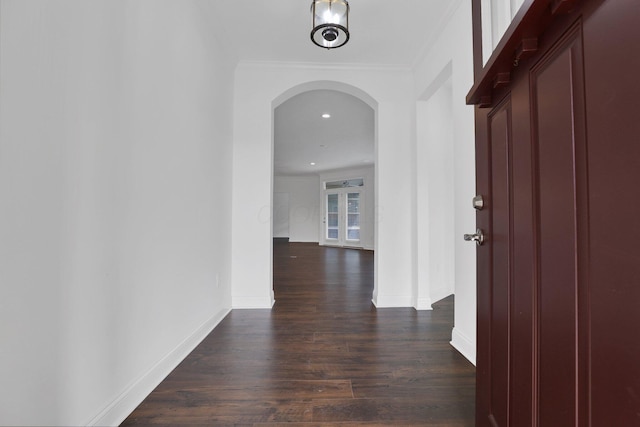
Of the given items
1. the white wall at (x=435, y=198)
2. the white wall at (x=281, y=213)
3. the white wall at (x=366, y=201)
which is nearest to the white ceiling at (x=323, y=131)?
the white wall at (x=366, y=201)

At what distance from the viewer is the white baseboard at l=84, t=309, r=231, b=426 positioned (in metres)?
1.16

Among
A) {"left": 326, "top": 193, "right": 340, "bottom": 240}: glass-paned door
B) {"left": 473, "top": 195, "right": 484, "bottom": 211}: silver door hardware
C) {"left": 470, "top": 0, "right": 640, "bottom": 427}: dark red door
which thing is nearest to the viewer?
{"left": 470, "top": 0, "right": 640, "bottom": 427}: dark red door

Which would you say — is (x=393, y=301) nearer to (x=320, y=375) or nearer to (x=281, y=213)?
(x=320, y=375)

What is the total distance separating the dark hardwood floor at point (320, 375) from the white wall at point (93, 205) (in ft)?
0.81

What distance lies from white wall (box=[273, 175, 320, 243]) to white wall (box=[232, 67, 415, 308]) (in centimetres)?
761

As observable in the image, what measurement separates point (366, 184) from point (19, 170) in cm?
841

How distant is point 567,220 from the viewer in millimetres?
623

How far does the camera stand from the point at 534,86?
0.75 meters

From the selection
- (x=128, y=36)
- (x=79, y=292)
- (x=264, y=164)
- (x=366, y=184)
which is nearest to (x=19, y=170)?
(x=79, y=292)

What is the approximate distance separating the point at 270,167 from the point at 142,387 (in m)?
2.13

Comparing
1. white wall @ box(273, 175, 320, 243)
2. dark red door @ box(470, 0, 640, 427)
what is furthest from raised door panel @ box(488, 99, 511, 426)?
white wall @ box(273, 175, 320, 243)

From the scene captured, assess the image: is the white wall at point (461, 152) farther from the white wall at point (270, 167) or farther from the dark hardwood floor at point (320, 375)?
the white wall at point (270, 167)

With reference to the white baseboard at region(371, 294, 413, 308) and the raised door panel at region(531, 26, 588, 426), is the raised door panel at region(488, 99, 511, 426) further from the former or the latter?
the white baseboard at region(371, 294, 413, 308)

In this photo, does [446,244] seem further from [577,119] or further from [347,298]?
[577,119]
